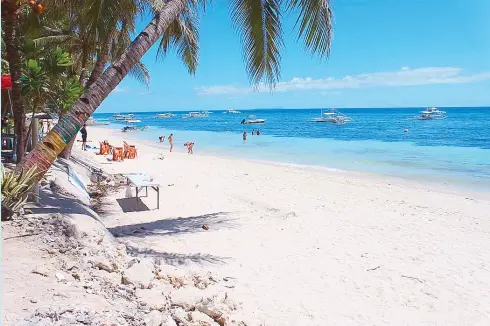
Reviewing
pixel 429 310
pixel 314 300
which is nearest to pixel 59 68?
pixel 314 300

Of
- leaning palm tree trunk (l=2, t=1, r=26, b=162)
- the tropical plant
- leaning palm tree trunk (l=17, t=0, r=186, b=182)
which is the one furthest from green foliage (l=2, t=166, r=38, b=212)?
leaning palm tree trunk (l=2, t=1, r=26, b=162)

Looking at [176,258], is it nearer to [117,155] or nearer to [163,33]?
[163,33]

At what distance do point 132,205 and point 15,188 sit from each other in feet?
13.4

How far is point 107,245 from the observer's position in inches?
184

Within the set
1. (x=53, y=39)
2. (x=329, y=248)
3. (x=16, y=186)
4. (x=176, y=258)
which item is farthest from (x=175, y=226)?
(x=53, y=39)

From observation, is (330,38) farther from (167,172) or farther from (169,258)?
(167,172)

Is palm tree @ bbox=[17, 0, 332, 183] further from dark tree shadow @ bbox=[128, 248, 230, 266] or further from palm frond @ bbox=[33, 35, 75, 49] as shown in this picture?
palm frond @ bbox=[33, 35, 75, 49]

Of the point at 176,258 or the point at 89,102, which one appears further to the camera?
the point at 176,258

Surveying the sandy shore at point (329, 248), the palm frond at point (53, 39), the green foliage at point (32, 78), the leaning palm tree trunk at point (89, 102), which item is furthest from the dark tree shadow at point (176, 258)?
the palm frond at point (53, 39)

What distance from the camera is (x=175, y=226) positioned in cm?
744

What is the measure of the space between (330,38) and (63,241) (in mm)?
4472

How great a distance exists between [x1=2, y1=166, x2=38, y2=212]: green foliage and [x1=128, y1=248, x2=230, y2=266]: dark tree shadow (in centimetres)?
143

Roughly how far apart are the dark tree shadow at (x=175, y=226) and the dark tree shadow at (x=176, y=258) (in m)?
1.10

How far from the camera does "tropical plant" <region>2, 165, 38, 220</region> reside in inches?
179
